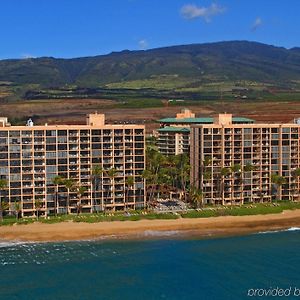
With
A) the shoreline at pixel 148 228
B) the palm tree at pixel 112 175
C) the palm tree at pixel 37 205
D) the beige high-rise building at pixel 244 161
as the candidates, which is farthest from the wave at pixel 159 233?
the palm tree at pixel 37 205

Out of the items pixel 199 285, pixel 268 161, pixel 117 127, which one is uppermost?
pixel 117 127

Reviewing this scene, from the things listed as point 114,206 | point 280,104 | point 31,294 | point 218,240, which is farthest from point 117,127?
point 280,104

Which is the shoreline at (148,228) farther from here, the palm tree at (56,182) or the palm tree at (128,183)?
the palm tree at (128,183)

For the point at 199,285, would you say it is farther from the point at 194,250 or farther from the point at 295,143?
the point at 295,143

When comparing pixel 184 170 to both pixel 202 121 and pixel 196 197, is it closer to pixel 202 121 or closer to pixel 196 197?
pixel 196 197

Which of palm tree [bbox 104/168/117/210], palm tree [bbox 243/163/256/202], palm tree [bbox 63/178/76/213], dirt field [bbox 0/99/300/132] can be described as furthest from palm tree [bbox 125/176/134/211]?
dirt field [bbox 0/99/300/132]

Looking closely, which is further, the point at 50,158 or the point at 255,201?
the point at 255,201
